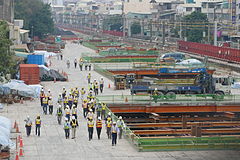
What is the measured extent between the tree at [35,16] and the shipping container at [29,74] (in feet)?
259

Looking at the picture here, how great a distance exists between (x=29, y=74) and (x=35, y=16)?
9035 centimetres

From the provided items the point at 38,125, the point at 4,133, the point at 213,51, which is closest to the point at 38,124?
the point at 38,125

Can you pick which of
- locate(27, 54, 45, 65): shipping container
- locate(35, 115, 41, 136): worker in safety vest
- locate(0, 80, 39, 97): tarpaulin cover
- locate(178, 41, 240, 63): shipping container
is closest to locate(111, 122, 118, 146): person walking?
locate(35, 115, 41, 136): worker in safety vest

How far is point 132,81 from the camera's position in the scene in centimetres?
6228

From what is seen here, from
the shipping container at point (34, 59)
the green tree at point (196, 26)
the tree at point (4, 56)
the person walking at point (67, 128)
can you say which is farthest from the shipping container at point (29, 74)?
the green tree at point (196, 26)

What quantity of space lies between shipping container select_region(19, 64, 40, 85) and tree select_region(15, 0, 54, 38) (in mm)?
78949

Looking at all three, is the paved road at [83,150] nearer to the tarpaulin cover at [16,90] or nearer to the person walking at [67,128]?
the person walking at [67,128]

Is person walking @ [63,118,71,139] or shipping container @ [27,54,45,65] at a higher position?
shipping container @ [27,54,45,65]

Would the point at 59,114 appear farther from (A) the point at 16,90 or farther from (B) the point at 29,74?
(B) the point at 29,74

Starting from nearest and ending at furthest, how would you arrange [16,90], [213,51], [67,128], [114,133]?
[114,133] < [67,128] < [16,90] < [213,51]

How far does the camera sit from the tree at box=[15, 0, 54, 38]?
144 meters

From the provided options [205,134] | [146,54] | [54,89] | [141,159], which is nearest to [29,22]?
[146,54]

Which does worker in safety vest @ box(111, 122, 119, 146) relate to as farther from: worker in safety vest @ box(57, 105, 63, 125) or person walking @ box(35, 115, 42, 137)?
worker in safety vest @ box(57, 105, 63, 125)

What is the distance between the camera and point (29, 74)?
62.5 metres
